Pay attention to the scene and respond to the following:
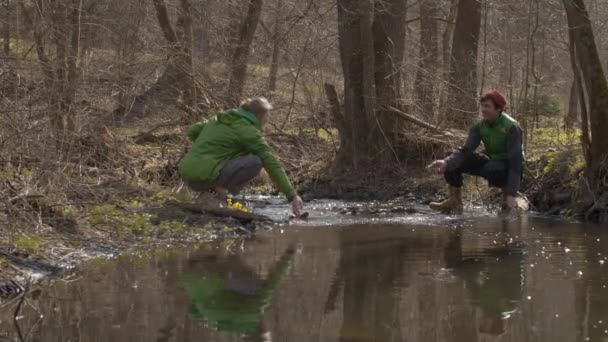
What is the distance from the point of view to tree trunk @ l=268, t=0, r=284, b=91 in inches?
731

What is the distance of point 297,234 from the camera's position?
1144cm

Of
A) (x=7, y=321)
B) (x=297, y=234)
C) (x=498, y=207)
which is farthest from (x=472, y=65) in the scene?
(x=7, y=321)

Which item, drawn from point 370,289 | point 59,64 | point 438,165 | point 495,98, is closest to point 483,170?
point 438,165

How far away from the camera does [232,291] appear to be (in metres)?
7.91

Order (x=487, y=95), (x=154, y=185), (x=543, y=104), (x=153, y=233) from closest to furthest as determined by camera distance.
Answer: (x=153, y=233) → (x=487, y=95) → (x=154, y=185) → (x=543, y=104)

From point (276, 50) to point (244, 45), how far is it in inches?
23.8

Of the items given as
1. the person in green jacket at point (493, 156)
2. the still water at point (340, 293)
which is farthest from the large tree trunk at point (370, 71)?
the still water at point (340, 293)

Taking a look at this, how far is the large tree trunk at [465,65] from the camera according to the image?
1647cm

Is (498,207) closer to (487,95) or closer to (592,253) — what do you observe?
(487,95)

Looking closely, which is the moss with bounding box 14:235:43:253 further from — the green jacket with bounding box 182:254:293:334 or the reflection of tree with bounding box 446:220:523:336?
the reflection of tree with bounding box 446:220:523:336

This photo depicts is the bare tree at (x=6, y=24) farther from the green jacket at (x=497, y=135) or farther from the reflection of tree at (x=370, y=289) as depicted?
the green jacket at (x=497, y=135)

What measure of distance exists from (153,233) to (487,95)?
393cm

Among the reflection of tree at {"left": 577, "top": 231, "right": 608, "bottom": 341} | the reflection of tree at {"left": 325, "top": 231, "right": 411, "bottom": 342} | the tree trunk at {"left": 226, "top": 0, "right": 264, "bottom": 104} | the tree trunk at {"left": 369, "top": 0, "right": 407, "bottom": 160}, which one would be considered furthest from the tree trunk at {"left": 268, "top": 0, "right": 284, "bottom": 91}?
the reflection of tree at {"left": 577, "top": 231, "right": 608, "bottom": 341}

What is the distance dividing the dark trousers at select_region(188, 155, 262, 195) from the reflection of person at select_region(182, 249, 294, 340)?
204 centimetres
